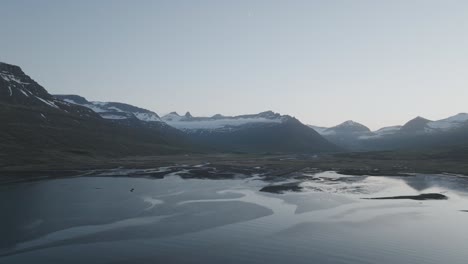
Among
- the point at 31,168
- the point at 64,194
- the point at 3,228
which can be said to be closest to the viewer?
the point at 3,228

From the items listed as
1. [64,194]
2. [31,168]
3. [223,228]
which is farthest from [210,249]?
[31,168]

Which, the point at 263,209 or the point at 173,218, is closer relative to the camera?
the point at 173,218

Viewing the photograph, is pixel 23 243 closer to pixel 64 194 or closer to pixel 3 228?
pixel 3 228

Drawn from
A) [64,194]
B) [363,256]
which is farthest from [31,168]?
[363,256]

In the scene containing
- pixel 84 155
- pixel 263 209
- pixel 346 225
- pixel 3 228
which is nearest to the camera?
pixel 3 228

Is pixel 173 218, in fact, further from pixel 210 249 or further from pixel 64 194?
pixel 64 194

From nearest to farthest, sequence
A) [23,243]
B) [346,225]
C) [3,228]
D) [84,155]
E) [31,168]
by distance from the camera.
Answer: [23,243] < [3,228] < [346,225] < [31,168] < [84,155]
